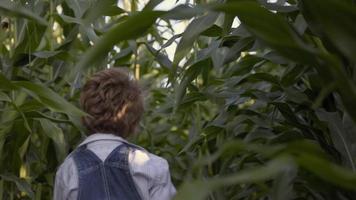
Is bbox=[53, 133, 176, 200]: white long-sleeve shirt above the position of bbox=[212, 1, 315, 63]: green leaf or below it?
below

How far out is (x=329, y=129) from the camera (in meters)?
1.43

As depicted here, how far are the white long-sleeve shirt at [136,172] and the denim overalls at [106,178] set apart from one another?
0.04 ft

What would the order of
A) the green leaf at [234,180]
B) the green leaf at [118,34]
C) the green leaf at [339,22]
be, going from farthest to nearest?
the green leaf at [339,22]
the green leaf at [118,34]
the green leaf at [234,180]

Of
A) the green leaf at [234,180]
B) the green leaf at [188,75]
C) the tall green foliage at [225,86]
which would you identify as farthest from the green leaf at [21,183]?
the green leaf at [234,180]

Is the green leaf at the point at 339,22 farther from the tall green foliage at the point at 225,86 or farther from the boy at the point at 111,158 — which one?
the boy at the point at 111,158

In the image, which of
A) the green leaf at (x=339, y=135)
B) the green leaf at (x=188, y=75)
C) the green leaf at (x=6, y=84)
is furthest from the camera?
the green leaf at (x=188, y=75)

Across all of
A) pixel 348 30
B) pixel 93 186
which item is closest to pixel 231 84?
pixel 93 186

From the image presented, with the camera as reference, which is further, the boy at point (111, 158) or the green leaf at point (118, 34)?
the boy at point (111, 158)

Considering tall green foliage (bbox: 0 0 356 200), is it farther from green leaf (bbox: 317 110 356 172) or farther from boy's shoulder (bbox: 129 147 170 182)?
boy's shoulder (bbox: 129 147 170 182)

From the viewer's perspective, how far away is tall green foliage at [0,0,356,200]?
80cm

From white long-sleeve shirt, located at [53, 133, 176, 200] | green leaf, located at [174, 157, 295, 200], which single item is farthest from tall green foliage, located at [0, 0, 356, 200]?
white long-sleeve shirt, located at [53, 133, 176, 200]

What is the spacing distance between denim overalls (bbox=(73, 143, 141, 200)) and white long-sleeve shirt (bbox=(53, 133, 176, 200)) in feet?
0.04

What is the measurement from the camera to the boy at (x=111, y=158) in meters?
1.55

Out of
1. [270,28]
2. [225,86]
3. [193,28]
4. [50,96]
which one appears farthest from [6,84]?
[225,86]
